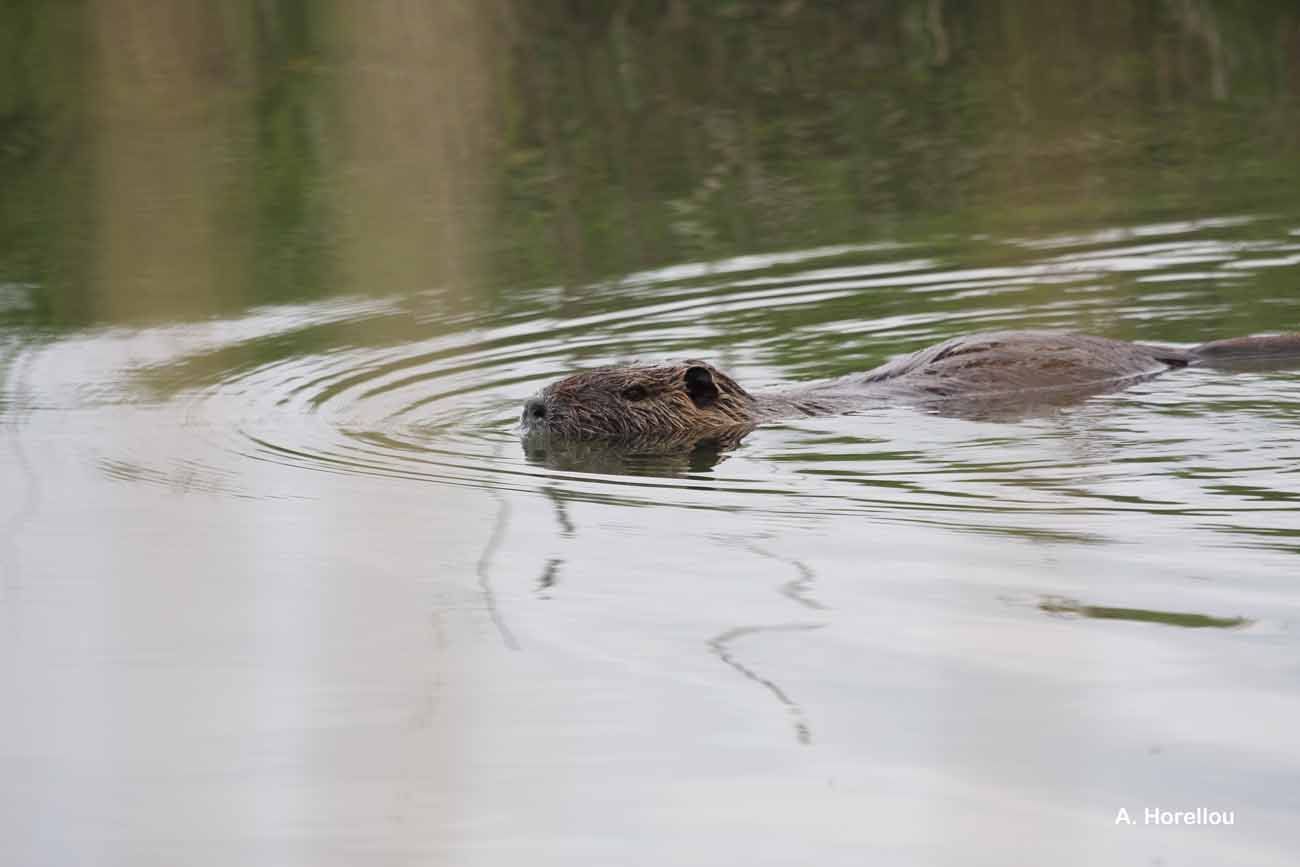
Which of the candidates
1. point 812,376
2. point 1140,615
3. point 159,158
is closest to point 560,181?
point 159,158

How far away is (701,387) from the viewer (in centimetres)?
615

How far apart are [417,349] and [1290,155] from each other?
5.17 metres

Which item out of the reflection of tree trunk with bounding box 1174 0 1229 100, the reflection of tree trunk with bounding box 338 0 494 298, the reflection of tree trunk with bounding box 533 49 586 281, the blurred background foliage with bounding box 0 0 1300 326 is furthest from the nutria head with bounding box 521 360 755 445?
the reflection of tree trunk with bounding box 1174 0 1229 100

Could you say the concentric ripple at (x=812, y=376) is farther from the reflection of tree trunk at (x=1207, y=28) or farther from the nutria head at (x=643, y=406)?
the reflection of tree trunk at (x=1207, y=28)

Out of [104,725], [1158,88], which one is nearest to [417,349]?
[104,725]

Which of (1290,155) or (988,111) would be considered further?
(988,111)

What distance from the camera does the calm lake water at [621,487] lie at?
277 centimetres

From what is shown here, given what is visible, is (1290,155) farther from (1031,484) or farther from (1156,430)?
(1031,484)


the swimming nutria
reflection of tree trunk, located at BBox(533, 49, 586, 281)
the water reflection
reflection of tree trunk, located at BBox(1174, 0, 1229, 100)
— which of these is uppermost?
reflection of tree trunk, located at BBox(1174, 0, 1229, 100)

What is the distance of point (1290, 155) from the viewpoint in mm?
10328

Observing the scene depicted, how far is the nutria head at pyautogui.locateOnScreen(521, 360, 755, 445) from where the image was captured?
5.96m

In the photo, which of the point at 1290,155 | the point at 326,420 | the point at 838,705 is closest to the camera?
the point at 838,705

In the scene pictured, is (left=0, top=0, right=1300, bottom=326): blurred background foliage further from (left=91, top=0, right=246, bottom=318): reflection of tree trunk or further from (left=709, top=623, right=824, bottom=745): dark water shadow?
(left=709, top=623, right=824, bottom=745): dark water shadow

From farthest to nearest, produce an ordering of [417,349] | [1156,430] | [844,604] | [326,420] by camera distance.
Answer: [417,349] < [326,420] < [1156,430] < [844,604]
